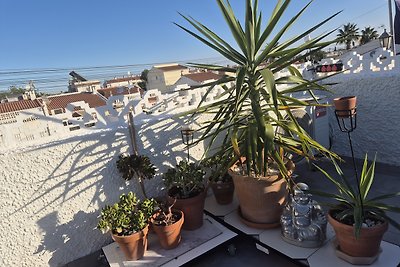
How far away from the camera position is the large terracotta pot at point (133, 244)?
8.24 ft

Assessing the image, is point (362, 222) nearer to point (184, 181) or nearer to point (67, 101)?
point (184, 181)

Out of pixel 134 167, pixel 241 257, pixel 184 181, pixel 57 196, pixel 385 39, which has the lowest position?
pixel 241 257

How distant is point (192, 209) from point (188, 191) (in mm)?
243

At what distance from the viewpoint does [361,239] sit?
2.12m

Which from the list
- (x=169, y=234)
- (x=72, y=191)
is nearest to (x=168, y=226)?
(x=169, y=234)

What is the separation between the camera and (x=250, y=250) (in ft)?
9.40

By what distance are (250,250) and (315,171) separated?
7.71ft

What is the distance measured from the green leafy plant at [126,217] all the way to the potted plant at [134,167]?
32 centimetres

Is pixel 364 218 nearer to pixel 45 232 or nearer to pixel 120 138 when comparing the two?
pixel 120 138

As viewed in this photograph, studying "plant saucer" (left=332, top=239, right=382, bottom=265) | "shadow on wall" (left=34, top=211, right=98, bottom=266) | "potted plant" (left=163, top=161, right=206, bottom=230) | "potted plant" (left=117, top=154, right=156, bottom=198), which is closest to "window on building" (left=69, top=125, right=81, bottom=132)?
"potted plant" (left=117, top=154, right=156, bottom=198)

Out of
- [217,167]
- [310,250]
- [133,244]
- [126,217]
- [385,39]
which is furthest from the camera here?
[385,39]

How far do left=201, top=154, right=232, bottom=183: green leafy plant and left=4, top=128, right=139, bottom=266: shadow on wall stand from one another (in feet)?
3.58

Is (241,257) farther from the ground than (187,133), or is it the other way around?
(187,133)

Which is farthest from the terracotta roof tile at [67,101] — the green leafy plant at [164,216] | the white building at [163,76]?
the white building at [163,76]
